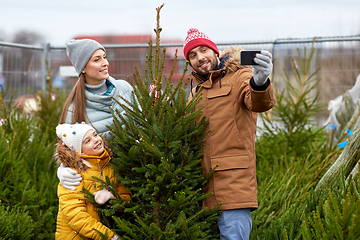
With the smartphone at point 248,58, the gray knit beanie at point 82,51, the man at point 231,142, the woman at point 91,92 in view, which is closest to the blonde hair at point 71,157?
the woman at point 91,92

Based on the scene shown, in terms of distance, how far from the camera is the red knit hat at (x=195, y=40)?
9.29 feet

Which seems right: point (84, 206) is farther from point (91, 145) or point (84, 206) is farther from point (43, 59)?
point (43, 59)

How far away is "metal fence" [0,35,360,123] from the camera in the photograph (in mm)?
6387

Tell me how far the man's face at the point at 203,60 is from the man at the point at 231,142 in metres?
0.08

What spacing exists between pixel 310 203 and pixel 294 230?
0.27 m

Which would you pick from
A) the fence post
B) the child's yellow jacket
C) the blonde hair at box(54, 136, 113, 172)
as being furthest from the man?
the fence post

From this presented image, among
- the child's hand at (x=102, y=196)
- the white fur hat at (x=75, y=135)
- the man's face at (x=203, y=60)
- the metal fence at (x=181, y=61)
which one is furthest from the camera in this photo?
the metal fence at (x=181, y=61)

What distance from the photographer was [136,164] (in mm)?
2451

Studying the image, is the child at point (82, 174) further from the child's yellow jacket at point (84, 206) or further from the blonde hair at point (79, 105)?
the blonde hair at point (79, 105)

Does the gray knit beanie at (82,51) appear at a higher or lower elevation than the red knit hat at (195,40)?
lower

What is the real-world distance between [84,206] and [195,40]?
5.30 feet

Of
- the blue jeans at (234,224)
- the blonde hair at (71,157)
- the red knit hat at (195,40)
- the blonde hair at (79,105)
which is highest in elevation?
the red knit hat at (195,40)

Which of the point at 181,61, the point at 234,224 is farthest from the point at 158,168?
the point at 181,61

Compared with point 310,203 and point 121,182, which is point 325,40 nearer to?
point 310,203
